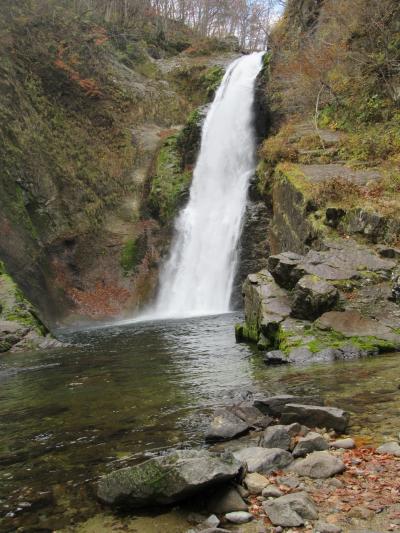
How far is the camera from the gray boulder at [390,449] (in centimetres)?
415

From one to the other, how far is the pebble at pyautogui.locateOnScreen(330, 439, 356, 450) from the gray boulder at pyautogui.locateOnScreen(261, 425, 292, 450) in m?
0.42

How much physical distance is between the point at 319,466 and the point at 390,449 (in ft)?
2.37

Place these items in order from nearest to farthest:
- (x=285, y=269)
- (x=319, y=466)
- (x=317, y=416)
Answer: (x=319, y=466)
(x=317, y=416)
(x=285, y=269)

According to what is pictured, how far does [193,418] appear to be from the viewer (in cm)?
603

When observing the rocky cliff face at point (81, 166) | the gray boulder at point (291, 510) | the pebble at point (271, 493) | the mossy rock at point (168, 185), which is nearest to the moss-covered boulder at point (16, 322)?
the rocky cliff face at point (81, 166)

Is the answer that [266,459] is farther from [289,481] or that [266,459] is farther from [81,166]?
[81,166]

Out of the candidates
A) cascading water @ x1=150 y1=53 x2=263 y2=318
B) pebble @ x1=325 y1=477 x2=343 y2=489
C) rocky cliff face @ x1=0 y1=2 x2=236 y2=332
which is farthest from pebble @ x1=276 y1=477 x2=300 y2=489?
rocky cliff face @ x1=0 y1=2 x2=236 y2=332

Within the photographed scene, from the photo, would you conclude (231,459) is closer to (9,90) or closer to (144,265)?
(144,265)

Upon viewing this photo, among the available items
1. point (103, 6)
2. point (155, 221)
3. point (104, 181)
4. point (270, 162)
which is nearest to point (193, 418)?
point (270, 162)

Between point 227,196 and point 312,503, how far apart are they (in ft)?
71.0

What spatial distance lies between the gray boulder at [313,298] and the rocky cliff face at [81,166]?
1247 centimetres

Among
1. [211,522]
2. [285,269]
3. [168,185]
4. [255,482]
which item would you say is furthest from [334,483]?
[168,185]

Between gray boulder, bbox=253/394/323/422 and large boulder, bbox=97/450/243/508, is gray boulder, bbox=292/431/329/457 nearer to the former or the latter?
large boulder, bbox=97/450/243/508

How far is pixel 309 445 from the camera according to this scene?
4434 mm
